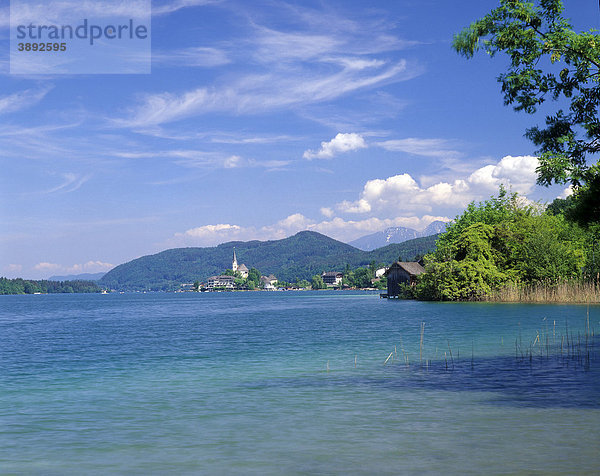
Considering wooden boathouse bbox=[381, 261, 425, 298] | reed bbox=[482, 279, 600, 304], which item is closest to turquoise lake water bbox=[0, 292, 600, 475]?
reed bbox=[482, 279, 600, 304]

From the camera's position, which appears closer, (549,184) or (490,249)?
(549,184)

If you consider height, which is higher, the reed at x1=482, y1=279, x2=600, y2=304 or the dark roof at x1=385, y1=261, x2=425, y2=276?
the dark roof at x1=385, y1=261, x2=425, y2=276

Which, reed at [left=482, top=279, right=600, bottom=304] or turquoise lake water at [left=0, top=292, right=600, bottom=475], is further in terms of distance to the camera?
reed at [left=482, top=279, right=600, bottom=304]

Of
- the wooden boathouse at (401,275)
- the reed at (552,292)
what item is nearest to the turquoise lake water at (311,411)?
the reed at (552,292)

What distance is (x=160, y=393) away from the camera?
1689cm

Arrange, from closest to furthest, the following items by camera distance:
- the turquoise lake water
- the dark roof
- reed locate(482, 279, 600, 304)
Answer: the turquoise lake water
reed locate(482, 279, 600, 304)
the dark roof

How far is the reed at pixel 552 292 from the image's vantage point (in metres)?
54.0

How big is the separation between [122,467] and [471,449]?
581 centimetres

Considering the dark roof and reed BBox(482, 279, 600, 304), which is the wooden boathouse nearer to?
the dark roof

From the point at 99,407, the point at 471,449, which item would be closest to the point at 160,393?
the point at 99,407

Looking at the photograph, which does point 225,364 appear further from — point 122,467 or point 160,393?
point 122,467

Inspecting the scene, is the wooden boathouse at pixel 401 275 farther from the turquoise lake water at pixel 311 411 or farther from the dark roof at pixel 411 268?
the turquoise lake water at pixel 311 411

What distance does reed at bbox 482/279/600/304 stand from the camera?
177 ft

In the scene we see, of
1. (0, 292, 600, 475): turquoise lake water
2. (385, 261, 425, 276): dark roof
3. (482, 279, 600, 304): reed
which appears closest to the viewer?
(0, 292, 600, 475): turquoise lake water
